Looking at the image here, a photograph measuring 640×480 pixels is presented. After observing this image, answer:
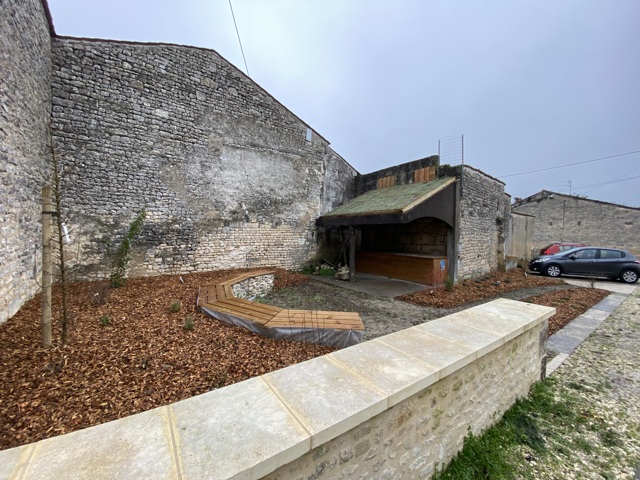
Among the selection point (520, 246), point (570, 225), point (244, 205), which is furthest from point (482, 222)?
point (570, 225)

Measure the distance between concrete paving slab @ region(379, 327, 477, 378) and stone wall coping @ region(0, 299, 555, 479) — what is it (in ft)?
0.04

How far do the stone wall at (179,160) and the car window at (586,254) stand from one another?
10358 mm

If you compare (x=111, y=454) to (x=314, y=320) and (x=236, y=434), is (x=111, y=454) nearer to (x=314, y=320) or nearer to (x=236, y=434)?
(x=236, y=434)

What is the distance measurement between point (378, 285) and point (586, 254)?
891 centimetres

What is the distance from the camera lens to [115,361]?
2.61 metres

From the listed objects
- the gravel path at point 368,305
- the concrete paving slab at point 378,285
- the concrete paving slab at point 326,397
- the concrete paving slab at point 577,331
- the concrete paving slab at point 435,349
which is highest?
the concrete paving slab at point 435,349

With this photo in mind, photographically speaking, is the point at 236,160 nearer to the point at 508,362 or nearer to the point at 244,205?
the point at 244,205

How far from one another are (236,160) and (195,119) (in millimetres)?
1482

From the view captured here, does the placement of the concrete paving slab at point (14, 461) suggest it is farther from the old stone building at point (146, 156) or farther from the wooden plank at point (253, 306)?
the old stone building at point (146, 156)

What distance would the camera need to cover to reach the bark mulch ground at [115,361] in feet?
6.54

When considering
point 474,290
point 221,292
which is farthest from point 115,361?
point 474,290

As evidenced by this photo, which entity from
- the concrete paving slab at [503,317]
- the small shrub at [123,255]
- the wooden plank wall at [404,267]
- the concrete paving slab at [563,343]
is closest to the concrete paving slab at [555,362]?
the concrete paving slab at [563,343]

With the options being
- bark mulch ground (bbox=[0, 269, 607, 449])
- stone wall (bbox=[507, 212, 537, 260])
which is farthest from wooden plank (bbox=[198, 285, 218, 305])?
stone wall (bbox=[507, 212, 537, 260])

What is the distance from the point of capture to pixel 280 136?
8.90m
